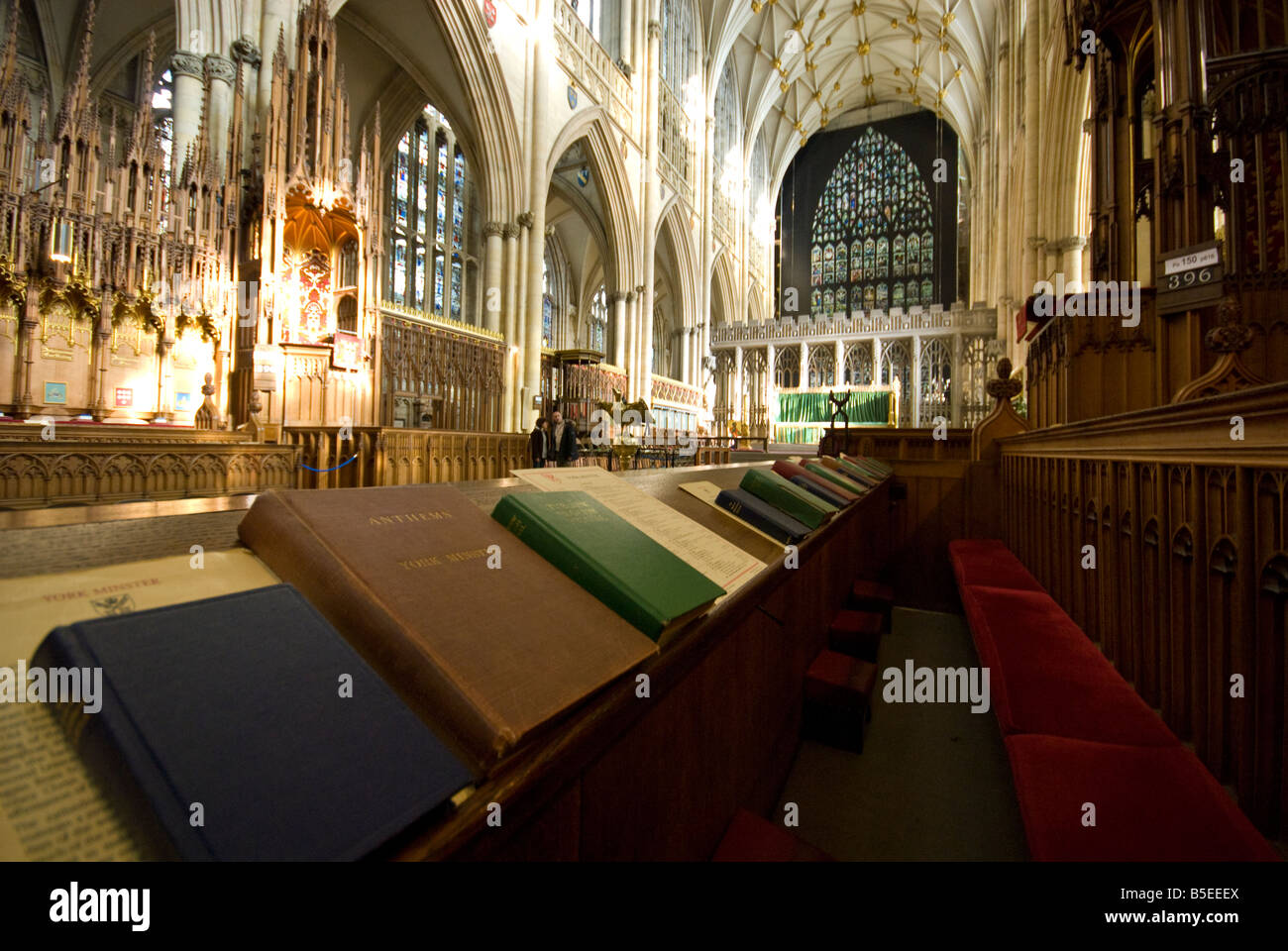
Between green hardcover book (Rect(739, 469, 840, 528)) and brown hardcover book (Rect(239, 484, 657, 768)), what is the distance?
4.12ft

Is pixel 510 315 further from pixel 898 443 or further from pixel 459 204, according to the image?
pixel 898 443

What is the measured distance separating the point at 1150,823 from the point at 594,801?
0.91m

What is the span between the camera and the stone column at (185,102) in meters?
5.72

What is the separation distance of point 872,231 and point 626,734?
Answer: 1086 inches

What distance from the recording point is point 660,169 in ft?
47.2

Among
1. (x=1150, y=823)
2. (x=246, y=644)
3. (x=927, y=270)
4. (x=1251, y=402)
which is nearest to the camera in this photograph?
(x=246, y=644)

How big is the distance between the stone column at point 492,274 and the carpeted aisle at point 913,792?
8.72m

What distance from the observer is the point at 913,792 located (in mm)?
1810

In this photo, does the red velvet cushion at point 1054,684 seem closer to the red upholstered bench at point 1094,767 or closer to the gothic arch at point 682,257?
the red upholstered bench at point 1094,767

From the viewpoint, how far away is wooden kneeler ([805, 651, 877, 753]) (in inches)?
76.0

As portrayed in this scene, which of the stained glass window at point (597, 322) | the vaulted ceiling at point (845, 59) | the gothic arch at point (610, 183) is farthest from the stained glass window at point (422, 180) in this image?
the vaulted ceiling at point (845, 59)

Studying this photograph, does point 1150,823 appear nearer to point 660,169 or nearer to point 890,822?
point 890,822

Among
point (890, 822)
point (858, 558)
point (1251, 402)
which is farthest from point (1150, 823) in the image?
point (858, 558)

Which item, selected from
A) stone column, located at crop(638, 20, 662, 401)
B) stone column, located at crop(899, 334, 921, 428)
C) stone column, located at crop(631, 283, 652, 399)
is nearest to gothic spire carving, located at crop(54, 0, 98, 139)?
stone column, located at crop(631, 283, 652, 399)
